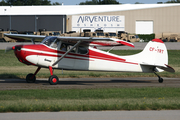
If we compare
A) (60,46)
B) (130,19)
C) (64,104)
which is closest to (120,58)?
(60,46)

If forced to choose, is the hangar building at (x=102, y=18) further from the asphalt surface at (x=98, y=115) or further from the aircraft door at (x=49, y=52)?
the asphalt surface at (x=98, y=115)

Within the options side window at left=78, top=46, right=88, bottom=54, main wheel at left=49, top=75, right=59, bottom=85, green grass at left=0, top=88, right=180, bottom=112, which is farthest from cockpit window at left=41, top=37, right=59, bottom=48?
green grass at left=0, top=88, right=180, bottom=112

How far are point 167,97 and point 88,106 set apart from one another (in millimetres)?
3434

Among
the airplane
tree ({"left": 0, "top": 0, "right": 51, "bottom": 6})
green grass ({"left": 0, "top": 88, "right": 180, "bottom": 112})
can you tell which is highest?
tree ({"left": 0, "top": 0, "right": 51, "bottom": 6})

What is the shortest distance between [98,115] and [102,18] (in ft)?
207

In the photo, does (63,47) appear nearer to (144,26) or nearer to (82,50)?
(82,50)

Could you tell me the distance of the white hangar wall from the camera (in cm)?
6856

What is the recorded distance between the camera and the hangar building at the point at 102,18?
6869 centimetres

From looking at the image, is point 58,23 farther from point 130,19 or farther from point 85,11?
point 130,19

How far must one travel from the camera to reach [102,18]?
6944 centimetres

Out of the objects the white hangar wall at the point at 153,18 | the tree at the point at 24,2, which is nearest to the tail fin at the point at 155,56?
the white hangar wall at the point at 153,18

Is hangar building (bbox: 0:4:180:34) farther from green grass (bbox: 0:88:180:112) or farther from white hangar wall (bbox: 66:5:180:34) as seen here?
green grass (bbox: 0:88:180:112)

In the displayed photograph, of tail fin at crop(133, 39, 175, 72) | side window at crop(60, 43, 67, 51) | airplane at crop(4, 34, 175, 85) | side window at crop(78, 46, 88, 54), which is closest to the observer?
airplane at crop(4, 34, 175, 85)

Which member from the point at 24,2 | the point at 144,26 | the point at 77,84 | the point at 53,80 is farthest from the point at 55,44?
the point at 24,2
